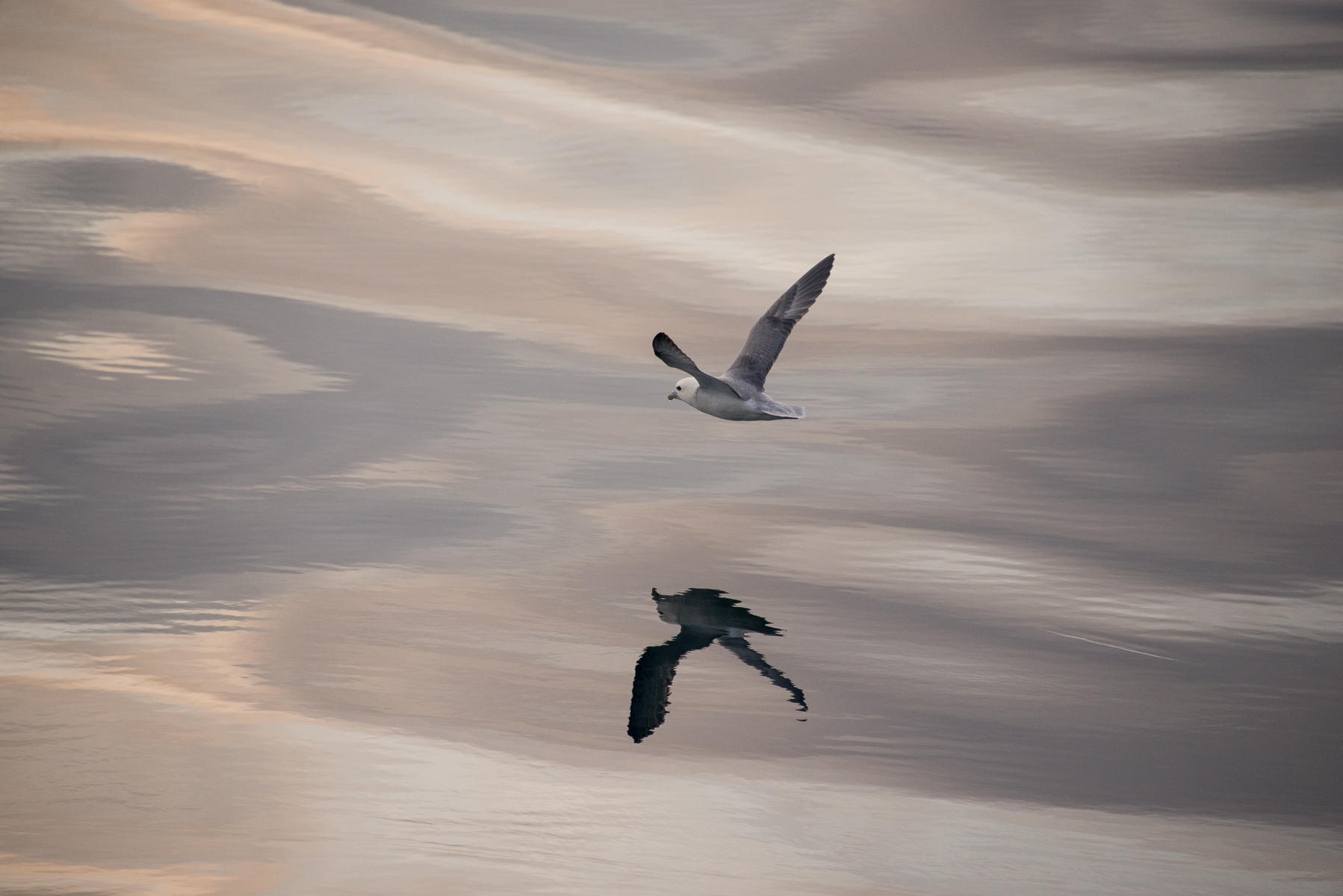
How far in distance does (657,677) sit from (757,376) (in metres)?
3.32

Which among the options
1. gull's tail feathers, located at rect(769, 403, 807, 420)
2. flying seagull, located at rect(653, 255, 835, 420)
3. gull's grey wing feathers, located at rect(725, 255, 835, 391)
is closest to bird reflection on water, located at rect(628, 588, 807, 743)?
flying seagull, located at rect(653, 255, 835, 420)

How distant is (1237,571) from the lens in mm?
7203

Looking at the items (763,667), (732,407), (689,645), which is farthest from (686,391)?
(763,667)

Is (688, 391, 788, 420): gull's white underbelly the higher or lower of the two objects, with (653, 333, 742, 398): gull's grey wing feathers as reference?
lower

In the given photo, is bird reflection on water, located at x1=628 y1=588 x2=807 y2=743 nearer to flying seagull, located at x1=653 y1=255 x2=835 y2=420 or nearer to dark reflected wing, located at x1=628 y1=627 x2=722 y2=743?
dark reflected wing, located at x1=628 y1=627 x2=722 y2=743

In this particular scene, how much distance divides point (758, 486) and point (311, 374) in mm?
3696

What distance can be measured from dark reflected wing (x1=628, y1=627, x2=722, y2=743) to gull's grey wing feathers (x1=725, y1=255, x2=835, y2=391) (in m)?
2.63

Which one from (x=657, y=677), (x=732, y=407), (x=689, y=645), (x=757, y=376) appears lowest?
(x=657, y=677)

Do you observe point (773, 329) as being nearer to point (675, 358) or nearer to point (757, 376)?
point (757, 376)

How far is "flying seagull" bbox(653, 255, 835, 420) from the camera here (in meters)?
8.51

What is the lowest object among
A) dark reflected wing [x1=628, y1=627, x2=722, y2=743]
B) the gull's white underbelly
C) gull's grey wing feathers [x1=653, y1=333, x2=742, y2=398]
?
dark reflected wing [x1=628, y1=627, x2=722, y2=743]

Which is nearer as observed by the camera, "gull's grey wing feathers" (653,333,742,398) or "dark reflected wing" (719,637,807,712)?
"dark reflected wing" (719,637,807,712)

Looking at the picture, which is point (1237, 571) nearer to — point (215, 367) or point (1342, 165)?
point (1342, 165)

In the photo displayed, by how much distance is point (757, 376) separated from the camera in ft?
29.1
